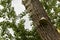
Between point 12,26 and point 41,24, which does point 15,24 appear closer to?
point 12,26

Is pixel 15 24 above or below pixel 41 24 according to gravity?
above

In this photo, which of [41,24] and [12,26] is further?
[12,26]

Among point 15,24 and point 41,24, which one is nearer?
point 41,24

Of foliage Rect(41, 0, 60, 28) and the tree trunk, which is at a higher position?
foliage Rect(41, 0, 60, 28)

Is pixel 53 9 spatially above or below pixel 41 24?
above

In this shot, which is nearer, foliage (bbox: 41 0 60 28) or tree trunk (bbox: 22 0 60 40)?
tree trunk (bbox: 22 0 60 40)

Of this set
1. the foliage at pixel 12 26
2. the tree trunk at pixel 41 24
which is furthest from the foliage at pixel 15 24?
the tree trunk at pixel 41 24

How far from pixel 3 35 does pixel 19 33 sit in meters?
0.84

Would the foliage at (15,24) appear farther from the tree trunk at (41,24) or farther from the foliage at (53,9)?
the tree trunk at (41,24)

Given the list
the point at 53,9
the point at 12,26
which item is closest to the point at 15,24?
the point at 12,26

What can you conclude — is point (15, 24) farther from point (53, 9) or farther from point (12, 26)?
point (53, 9)

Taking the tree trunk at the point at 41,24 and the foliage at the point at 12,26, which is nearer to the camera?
the tree trunk at the point at 41,24

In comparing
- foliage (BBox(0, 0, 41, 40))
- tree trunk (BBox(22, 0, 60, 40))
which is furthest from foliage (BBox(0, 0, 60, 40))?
tree trunk (BBox(22, 0, 60, 40))

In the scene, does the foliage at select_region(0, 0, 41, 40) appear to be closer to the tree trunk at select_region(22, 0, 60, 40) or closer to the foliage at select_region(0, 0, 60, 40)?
the foliage at select_region(0, 0, 60, 40)
